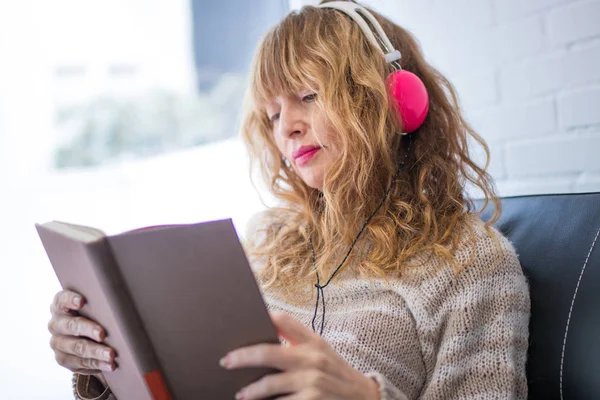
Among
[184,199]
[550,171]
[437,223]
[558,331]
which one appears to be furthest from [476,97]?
[184,199]

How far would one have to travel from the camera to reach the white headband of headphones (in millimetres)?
942

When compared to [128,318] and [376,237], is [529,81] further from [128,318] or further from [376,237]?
[128,318]

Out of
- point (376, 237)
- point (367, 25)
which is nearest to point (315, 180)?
point (376, 237)

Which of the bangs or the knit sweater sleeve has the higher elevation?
the bangs

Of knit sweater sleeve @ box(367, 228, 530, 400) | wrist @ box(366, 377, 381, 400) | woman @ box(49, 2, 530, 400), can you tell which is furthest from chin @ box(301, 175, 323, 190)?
wrist @ box(366, 377, 381, 400)

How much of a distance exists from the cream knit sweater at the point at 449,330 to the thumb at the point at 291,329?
0.25 metres

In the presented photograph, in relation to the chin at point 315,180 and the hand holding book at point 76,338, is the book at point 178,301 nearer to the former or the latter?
the hand holding book at point 76,338

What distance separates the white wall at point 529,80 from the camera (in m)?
1.04

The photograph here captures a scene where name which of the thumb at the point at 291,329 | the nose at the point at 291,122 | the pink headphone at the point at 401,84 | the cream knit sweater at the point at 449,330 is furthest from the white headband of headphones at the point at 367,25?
the thumb at the point at 291,329

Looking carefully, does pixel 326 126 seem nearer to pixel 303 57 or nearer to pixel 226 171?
pixel 303 57

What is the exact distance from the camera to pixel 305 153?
3.22 ft

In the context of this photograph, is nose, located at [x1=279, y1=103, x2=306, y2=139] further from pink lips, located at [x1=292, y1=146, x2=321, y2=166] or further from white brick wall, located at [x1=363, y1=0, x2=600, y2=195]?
white brick wall, located at [x1=363, y1=0, x2=600, y2=195]

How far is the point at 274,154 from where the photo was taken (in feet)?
3.99

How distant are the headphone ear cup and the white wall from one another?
0.33 metres
